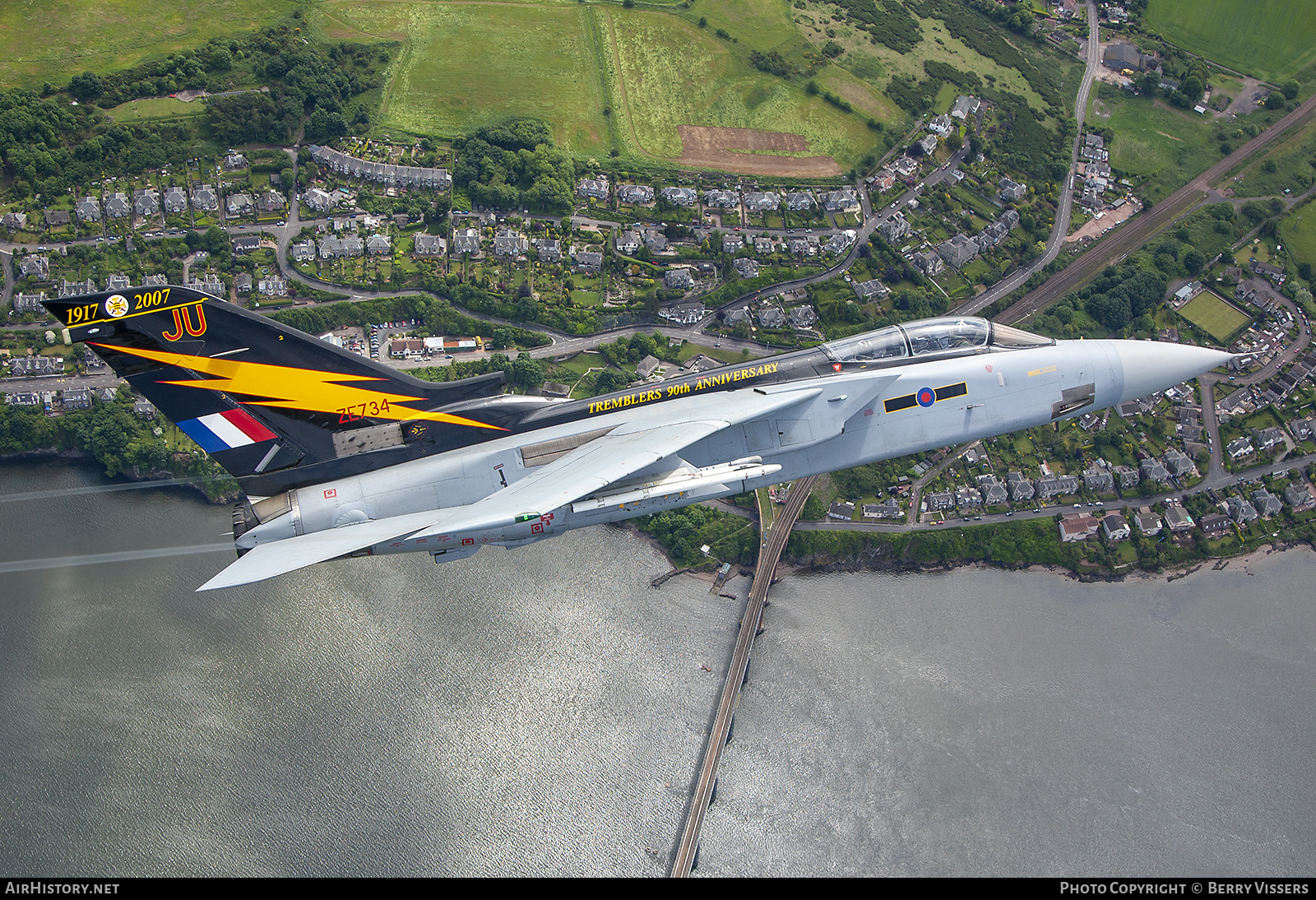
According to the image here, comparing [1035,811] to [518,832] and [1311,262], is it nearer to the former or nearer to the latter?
[518,832]

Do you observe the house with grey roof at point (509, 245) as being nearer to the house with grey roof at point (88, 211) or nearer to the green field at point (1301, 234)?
the house with grey roof at point (88, 211)

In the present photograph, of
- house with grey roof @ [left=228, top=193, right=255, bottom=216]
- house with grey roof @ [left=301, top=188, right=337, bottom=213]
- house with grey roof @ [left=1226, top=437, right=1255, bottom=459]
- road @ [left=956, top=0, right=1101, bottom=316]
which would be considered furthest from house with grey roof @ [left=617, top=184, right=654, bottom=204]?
house with grey roof @ [left=1226, top=437, right=1255, bottom=459]

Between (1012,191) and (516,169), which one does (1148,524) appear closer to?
(1012,191)

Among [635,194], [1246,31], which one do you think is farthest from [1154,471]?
[1246,31]

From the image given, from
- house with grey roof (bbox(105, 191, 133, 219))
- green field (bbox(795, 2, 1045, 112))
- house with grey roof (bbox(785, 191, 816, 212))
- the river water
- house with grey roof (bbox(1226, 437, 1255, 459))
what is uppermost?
green field (bbox(795, 2, 1045, 112))

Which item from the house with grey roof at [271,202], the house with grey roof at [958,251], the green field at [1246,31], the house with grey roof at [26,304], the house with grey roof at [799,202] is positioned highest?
the green field at [1246,31]

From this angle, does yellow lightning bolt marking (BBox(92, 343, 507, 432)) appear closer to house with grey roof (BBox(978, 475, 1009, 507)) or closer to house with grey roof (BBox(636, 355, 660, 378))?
house with grey roof (BBox(636, 355, 660, 378))

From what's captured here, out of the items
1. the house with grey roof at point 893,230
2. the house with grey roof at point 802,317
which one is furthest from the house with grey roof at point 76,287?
the house with grey roof at point 893,230
